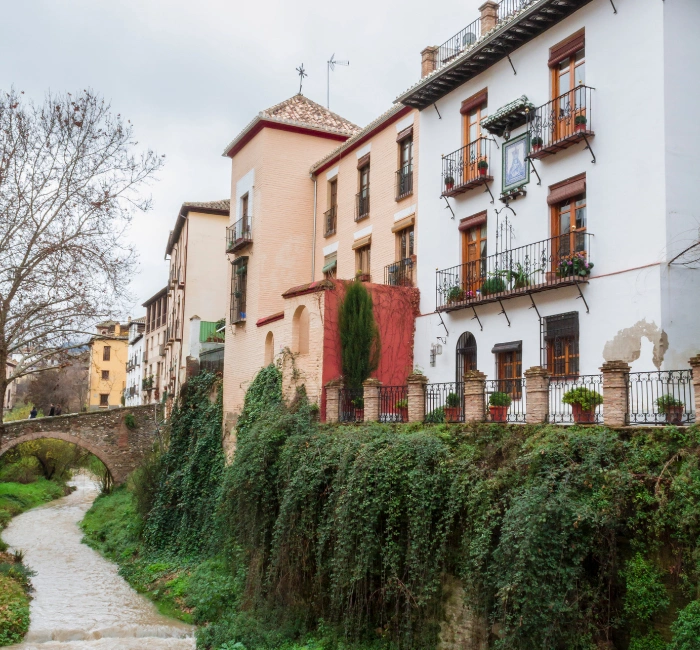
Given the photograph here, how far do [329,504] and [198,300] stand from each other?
2147 cm

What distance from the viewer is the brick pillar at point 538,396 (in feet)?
38.0

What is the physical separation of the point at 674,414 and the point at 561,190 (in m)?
5.97

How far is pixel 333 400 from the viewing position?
17.3 meters

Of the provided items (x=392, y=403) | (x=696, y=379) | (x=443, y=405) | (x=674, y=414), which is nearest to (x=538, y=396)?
(x=674, y=414)

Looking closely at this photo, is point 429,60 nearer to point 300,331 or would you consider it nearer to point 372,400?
point 300,331

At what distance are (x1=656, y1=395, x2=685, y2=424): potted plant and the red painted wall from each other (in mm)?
8625

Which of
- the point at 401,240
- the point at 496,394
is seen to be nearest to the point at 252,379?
the point at 401,240

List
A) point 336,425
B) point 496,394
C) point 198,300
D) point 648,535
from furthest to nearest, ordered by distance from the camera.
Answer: point 198,300 → point 336,425 → point 496,394 → point 648,535

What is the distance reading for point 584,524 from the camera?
30.0 ft

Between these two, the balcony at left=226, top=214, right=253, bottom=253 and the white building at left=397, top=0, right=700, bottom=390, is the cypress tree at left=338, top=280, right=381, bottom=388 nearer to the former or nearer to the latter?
the white building at left=397, top=0, right=700, bottom=390

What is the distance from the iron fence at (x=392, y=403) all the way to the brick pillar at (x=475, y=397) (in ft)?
9.53

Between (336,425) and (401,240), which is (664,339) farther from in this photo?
(401,240)

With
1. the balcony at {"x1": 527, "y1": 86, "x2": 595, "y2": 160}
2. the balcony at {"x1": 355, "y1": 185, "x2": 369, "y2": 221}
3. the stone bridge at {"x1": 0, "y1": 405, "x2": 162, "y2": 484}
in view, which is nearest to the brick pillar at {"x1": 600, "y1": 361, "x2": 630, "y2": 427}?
the balcony at {"x1": 527, "y1": 86, "x2": 595, "y2": 160}

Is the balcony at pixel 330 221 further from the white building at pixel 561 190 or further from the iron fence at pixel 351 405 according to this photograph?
the iron fence at pixel 351 405
